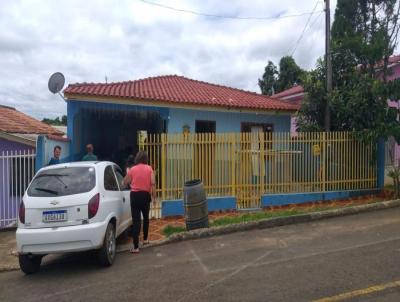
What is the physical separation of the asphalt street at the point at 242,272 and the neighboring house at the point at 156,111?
5442 millimetres

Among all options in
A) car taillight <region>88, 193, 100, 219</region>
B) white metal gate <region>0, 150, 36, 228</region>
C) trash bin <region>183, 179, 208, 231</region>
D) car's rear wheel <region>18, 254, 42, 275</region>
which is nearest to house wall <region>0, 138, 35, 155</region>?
white metal gate <region>0, 150, 36, 228</region>

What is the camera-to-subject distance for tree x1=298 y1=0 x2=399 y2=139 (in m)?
11.8

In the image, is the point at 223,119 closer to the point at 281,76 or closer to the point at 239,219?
the point at 239,219

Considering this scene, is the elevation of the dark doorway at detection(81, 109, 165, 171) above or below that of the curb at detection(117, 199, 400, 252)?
above

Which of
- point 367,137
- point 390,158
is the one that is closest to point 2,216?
point 367,137

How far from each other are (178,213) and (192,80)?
7909 millimetres

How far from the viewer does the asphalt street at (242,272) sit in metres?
5.18

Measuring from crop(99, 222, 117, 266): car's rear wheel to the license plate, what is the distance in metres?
0.68

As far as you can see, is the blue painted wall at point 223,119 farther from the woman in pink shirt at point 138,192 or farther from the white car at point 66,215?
the white car at point 66,215

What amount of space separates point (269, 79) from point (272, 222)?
2562cm

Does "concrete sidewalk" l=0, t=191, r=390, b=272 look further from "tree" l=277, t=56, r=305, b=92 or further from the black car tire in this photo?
"tree" l=277, t=56, r=305, b=92

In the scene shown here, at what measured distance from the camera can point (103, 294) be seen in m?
5.47

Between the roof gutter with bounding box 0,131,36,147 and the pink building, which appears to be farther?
the pink building

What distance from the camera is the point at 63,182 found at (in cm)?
670
